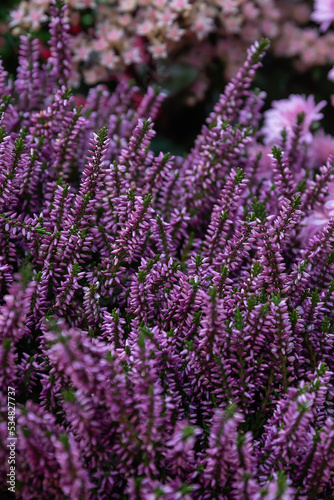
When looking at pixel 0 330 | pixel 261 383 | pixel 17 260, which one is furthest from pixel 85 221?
pixel 261 383

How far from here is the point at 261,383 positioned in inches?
33.9

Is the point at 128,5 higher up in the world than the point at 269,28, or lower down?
lower down

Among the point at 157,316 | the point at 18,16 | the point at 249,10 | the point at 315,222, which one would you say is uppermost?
the point at 249,10

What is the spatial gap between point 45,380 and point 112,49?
1163 millimetres

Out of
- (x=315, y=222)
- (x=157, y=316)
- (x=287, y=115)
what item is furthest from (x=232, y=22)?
(x=157, y=316)

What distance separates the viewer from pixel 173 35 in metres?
1.54

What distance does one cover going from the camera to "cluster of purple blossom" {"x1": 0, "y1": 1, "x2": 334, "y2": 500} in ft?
2.24

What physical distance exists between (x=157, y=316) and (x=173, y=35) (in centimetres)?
95

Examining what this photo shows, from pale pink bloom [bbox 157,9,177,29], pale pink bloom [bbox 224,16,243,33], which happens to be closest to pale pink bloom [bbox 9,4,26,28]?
pale pink bloom [bbox 157,9,177,29]

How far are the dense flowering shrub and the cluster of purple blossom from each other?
1.23 ft

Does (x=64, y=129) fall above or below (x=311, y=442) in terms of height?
Answer: above

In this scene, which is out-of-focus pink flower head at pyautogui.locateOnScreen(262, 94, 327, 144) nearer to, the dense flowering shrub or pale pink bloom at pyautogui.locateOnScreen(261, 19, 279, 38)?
the dense flowering shrub

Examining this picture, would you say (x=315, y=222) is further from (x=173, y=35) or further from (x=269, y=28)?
(x=269, y=28)

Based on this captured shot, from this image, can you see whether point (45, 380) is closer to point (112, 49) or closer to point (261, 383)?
point (261, 383)
